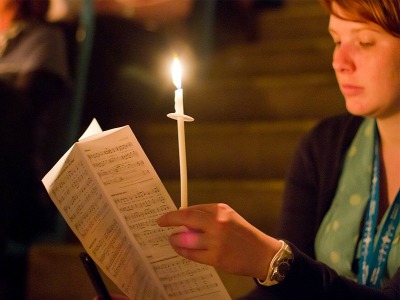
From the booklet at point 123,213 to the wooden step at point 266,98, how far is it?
1.80m

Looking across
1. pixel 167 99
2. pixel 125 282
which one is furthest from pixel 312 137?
pixel 167 99

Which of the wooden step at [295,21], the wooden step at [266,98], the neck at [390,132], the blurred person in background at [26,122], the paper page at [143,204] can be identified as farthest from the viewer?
the wooden step at [295,21]

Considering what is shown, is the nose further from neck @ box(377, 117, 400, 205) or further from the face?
neck @ box(377, 117, 400, 205)

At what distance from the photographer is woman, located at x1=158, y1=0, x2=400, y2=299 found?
0.95 m

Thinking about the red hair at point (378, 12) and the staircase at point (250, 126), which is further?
the staircase at point (250, 126)

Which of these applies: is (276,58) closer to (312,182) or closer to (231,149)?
(231,149)

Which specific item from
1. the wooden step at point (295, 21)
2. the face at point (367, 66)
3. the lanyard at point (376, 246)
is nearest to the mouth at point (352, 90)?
the face at point (367, 66)

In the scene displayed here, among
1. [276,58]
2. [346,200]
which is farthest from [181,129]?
[276,58]

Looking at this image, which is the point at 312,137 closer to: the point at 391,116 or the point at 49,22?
the point at 391,116

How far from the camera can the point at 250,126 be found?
101 inches

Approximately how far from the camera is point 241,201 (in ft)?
7.68

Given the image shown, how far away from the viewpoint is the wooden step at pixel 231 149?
8.23 feet

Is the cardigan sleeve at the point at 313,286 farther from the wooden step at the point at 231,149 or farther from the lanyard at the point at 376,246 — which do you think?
the wooden step at the point at 231,149

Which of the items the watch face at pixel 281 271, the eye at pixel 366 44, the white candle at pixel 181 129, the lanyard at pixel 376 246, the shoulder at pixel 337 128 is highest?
the eye at pixel 366 44
